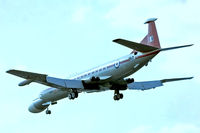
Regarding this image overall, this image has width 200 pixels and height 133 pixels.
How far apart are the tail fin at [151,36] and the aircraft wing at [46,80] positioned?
8.63 meters

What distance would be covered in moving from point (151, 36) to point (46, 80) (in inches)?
474

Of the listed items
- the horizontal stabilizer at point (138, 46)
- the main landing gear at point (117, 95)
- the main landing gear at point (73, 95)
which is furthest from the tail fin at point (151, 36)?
the main landing gear at point (73, 95)

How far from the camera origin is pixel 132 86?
62406 mm

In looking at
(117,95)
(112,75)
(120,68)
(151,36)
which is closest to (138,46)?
(151,36)

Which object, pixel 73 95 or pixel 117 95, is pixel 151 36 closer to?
pixel 117 95

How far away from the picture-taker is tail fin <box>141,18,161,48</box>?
52.9 metres

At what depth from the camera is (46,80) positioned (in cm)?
5403

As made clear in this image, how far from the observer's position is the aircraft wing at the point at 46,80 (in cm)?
5159

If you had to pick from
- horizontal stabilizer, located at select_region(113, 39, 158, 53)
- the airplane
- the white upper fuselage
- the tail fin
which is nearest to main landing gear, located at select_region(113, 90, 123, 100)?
the airplane

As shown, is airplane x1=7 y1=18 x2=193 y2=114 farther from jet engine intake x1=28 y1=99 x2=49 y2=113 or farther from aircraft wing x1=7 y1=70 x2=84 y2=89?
jet engine intake x1=28 y1=99 x2=49 y2=113

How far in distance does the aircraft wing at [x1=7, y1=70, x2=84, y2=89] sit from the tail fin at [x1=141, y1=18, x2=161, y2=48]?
8.63 m

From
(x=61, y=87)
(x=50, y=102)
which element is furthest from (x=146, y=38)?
(x=50, y=102)

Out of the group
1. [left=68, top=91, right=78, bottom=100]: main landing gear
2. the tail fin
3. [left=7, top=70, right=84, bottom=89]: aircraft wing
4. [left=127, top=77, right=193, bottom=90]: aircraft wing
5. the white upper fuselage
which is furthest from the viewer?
[left=127, top=77, right=193, bottom=90]: aircraft wing

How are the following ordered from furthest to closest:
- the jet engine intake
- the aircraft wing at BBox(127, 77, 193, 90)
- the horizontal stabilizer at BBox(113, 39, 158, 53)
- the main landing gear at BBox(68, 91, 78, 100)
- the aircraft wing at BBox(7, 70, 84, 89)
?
the jet engine intake, the aircraft wing at BBox(127, 77, 193, 90), the main landing gear at BBox(68, 91, 78, 100), the aircraft wing at BBox(7, 70, 84, 89), the horizontal stabilizer at BBox(113, 39, 158, 53)
